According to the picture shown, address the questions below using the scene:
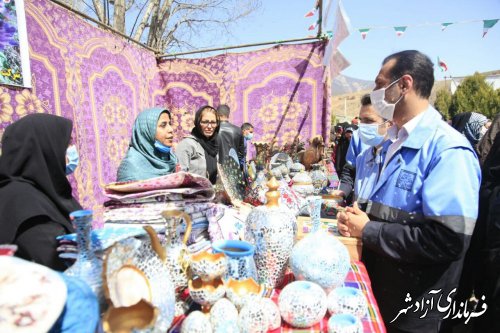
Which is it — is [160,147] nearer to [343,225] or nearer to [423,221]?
[343,225]

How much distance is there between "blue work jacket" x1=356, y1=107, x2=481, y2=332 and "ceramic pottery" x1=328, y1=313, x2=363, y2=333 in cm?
56

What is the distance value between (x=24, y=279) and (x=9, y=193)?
3.35 feet

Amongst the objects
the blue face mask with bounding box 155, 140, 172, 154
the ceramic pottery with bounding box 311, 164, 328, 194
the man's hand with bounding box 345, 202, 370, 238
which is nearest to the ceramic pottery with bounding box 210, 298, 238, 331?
the man's hand with bounding box 345, 202, 370, 238

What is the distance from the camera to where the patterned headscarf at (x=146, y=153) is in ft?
7.20

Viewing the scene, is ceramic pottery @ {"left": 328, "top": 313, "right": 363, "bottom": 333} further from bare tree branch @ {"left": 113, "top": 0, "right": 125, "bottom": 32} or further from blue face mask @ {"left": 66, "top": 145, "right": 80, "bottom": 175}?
bare tree branch @ {"left": 113, "top": 0, "right": 125, "bottom": 32}

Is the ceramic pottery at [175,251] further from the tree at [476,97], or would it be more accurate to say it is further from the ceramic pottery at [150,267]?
the tree at [476,97]

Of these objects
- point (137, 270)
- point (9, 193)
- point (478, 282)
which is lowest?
point (478, 282)

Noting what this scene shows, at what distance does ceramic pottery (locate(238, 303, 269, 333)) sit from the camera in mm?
884

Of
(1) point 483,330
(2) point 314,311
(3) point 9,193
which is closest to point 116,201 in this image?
(3) point 9,193

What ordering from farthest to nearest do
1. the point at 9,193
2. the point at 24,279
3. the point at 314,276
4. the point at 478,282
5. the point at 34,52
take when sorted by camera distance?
1. the point at 34,52
2. the point at 478,282
3. the point at 9,193
4. the point at 314,276
5. the point at 24,279

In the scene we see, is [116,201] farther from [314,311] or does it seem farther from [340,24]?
[340,24]

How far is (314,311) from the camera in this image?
951 millimetres

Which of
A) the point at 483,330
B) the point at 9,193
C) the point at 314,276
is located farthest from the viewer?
the point at 483,330

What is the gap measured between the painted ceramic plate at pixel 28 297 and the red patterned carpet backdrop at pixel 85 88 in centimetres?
284
